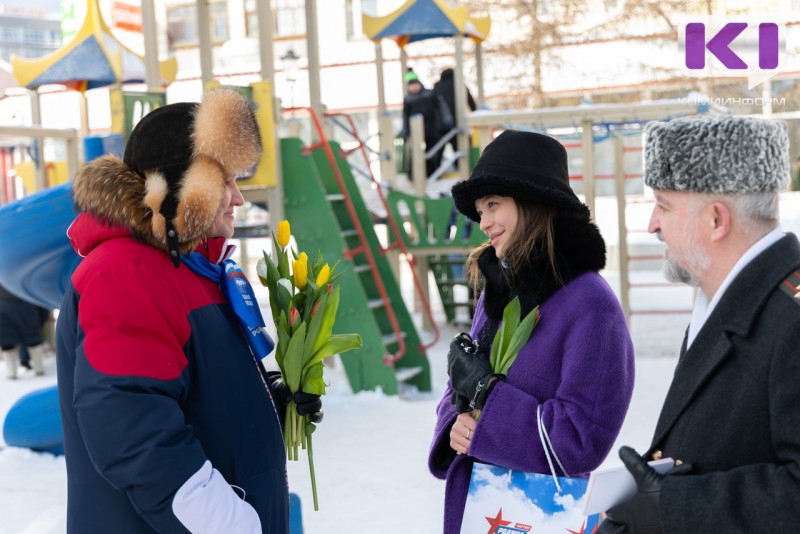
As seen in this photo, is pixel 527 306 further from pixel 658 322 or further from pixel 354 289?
pixel 658 322

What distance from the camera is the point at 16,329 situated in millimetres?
8492

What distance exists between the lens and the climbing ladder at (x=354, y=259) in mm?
6977

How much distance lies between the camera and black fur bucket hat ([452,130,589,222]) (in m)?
2.33

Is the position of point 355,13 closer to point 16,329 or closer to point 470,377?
point 16,329

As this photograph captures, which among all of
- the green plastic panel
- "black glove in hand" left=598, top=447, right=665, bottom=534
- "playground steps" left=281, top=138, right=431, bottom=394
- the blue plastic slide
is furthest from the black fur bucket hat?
the green plastic panel

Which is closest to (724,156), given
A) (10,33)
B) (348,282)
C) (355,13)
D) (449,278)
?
(348,282)

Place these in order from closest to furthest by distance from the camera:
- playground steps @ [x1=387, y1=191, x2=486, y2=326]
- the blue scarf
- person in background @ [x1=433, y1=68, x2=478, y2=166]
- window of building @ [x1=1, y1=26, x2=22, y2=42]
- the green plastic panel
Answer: the blue scarf < the green plastic panel < playground steps @ [x1=387, y1=191, x2=486, y2=326] < person in background @ [x1=433, y1=68, x2=478, y2=166] < window of building @ [x1=1, y1=26, x2=22, y2=42]

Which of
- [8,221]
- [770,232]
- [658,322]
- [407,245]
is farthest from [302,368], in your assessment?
[658,322]

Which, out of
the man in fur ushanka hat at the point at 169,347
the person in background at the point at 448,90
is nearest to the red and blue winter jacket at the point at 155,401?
the man in fur ushanka hat at the point at 169,347

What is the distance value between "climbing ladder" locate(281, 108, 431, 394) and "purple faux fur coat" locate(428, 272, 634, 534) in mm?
4635

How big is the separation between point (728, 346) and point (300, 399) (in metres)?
1.14

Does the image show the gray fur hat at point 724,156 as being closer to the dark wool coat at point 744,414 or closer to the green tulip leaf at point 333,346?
the dark wool coat at point 744,414

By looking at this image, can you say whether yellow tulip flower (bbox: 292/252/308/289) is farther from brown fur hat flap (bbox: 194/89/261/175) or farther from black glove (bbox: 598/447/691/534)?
black glove (bbox: 598/447/691/534)

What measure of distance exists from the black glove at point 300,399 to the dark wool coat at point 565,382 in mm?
380
